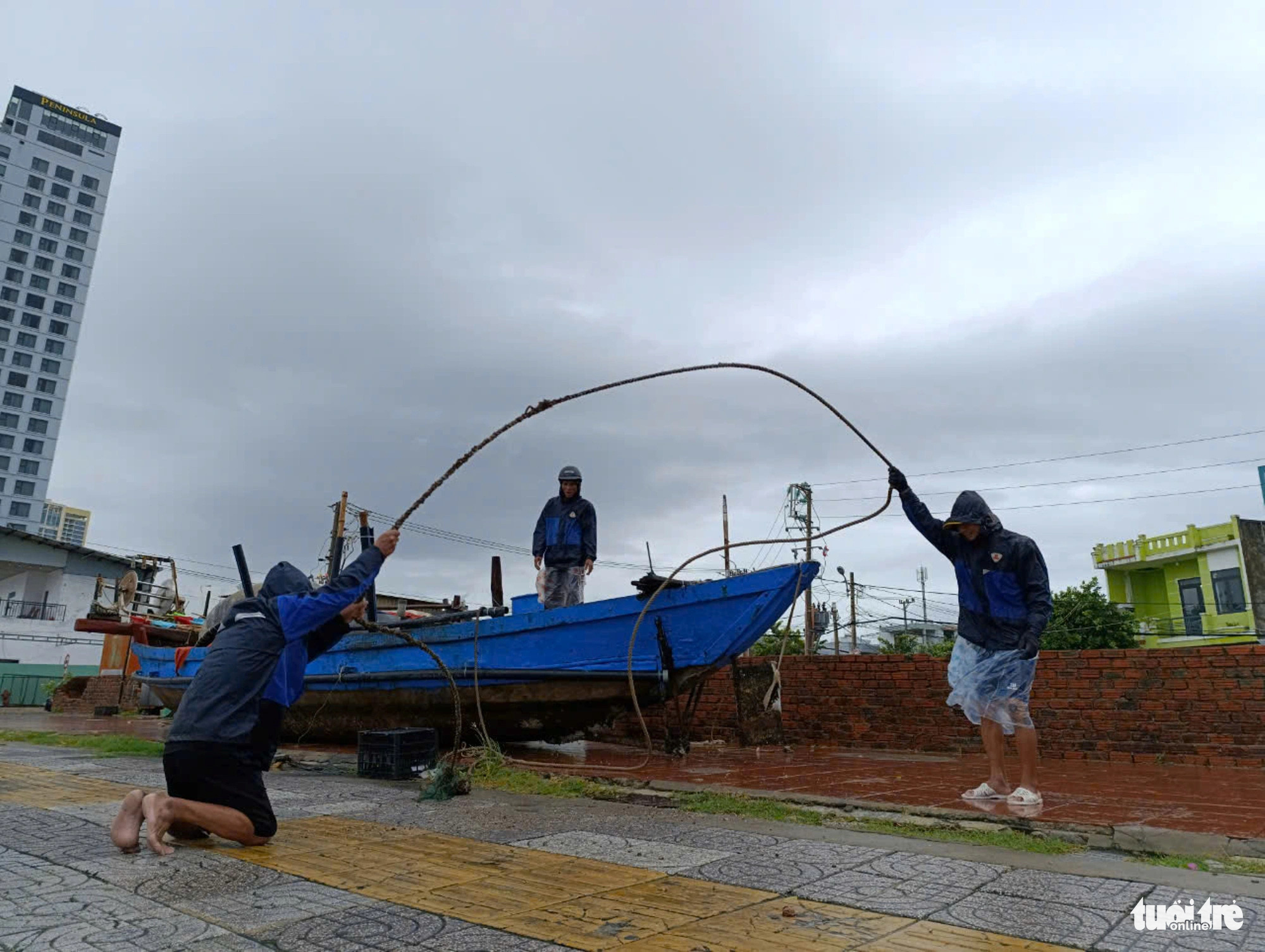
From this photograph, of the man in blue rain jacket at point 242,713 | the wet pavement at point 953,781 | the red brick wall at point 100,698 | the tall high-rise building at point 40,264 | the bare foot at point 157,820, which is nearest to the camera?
the bare foot at point 157,820

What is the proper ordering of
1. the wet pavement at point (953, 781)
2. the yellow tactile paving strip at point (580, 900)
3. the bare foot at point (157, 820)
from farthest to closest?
the wet pavement at point (953, 781)
the bare foot at point (157, 820)
the yellow tactile paving strip at point (580, 900)

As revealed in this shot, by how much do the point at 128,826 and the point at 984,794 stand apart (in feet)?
13.7

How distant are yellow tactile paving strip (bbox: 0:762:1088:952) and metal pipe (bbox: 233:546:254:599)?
403 centimetres

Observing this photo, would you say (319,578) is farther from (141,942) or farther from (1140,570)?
(1140,570)

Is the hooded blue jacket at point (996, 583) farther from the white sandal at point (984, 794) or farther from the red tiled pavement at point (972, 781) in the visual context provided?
the red tiled pavement at point (972, 781)

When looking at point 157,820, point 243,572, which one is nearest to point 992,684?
point 157,820

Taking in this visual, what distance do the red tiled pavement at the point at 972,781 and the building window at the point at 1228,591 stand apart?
A: 24289mm

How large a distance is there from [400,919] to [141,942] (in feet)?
2.10

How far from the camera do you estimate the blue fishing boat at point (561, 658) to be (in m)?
7.03

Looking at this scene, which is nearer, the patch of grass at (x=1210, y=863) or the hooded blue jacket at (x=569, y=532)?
the patch of grass at (x=1210, y=863)

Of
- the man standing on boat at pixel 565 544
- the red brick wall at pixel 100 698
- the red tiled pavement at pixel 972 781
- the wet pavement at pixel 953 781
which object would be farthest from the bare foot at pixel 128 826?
the red brick wall at pixel 100 698

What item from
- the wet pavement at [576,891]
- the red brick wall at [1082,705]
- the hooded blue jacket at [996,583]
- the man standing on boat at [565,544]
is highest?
the man standing on boat at [565,544]

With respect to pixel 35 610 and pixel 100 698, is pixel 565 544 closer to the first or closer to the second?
pixel 100 698

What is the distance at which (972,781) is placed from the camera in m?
5.40
